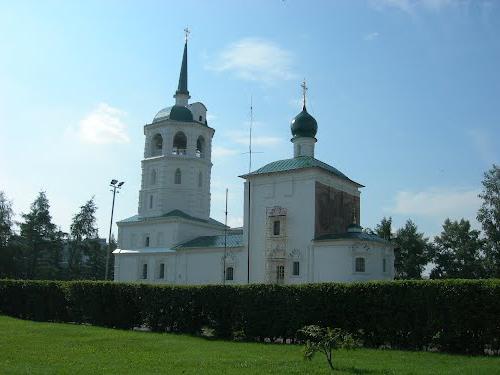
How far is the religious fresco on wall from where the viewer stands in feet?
123

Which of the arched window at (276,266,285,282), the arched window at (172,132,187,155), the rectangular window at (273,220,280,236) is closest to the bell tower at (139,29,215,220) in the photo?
the arched window at (172,132,187,155)

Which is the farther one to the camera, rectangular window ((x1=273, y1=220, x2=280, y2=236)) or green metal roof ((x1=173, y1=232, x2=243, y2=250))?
green metal roof ((x1=173, y1=232, x2=243, y2=250))

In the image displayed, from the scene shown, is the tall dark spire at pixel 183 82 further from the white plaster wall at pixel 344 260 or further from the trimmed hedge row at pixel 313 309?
the trimmed hedge row at pixel 313 309

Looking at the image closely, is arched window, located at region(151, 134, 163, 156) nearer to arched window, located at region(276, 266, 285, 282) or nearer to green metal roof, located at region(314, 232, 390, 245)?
arched window, located at region(276, 266, 285, 282)

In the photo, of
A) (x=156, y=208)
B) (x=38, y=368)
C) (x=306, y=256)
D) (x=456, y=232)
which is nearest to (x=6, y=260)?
(x=156, y=208)

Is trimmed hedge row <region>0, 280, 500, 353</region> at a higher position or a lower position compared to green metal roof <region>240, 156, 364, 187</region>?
lower

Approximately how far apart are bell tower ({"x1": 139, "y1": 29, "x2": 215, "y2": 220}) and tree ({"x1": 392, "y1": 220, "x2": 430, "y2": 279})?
63.7 feet

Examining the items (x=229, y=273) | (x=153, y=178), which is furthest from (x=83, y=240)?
(x=229, y=273)

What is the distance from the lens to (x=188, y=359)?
14.6 metres

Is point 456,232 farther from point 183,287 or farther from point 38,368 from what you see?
point 38,368

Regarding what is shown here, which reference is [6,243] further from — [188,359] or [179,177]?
[188,359]

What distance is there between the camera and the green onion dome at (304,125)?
41.3m

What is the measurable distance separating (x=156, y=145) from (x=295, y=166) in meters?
15.2

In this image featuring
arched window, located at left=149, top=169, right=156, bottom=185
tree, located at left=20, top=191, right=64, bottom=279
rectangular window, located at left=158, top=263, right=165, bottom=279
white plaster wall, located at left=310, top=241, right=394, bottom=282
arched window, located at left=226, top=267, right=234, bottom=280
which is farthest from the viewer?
tree, located at left=20, top=191, right=64, bottom=279
